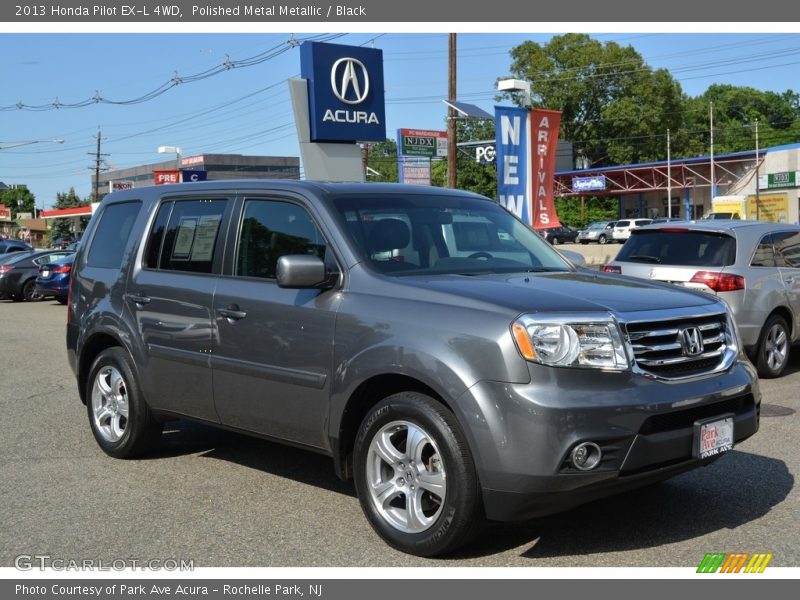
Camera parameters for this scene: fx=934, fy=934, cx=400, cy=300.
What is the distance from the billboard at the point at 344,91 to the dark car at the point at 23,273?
1128 cm

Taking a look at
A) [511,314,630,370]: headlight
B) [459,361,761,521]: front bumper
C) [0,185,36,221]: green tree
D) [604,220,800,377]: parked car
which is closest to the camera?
[459,361,761,521]: front bumper

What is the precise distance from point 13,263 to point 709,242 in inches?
839

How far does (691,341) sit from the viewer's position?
4.70 m

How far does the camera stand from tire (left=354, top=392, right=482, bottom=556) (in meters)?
4.38

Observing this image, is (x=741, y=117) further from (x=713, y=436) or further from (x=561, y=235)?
(x=713, y=436)

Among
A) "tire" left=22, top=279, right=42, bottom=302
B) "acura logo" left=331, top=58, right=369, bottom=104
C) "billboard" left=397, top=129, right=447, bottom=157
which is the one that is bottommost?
"tire" left=22, top=279, right=42, bottom=302

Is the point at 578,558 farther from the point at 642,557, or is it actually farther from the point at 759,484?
the point at 759,484

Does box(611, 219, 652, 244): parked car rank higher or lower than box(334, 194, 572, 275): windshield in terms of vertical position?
lower

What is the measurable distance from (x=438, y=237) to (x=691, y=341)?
1.63m

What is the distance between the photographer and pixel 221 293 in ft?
18.7

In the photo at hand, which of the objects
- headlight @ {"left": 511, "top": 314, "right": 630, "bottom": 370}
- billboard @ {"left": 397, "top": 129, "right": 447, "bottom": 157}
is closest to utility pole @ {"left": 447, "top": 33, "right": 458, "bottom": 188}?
billboard @ {"left": 397, "top": 129, "right": 447, "bottom": 157}

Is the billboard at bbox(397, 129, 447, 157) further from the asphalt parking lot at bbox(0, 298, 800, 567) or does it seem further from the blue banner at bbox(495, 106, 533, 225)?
the asphalt parking lot at bbox(0, 298, 800, 567)

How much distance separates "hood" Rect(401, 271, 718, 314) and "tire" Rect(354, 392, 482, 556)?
61cm

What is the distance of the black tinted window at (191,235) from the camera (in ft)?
19.6
